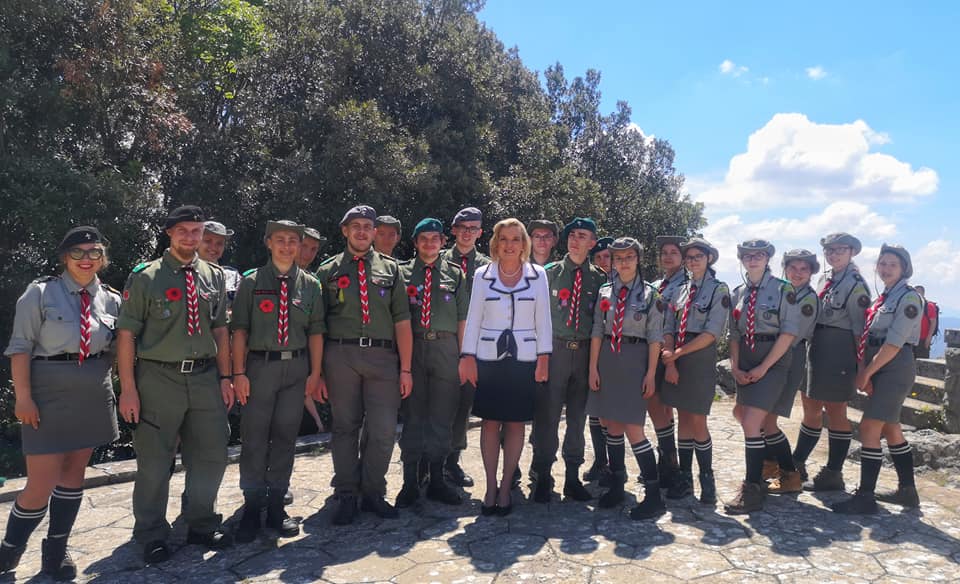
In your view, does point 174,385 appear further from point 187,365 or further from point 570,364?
point 570,364

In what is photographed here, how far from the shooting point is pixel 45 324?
3.87 m

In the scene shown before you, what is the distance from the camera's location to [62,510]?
4031mm

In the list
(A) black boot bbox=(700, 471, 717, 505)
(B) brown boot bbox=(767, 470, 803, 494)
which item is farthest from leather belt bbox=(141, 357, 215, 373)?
(B) brown boot bbox=(767, 470, 803, 494)

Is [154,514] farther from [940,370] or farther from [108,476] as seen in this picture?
[940,370]

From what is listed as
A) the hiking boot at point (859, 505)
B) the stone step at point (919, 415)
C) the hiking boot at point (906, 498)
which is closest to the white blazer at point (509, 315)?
the hiking boot at point (859, 505)

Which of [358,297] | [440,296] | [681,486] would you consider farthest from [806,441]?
[358,297]

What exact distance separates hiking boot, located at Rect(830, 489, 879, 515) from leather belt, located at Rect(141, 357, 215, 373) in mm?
4704

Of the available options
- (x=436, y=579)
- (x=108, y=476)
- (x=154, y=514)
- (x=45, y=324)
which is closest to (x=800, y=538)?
(x=436, y=579)

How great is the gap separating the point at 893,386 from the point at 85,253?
18.7 feet

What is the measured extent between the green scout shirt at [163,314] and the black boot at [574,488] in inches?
113

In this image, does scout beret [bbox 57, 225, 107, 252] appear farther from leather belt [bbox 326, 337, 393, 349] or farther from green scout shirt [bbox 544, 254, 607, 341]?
green scout shirt [bbox 544, 254, 607, 341]

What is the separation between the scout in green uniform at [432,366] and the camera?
5.17 m

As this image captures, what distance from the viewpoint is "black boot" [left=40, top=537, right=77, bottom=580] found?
13.0 feet

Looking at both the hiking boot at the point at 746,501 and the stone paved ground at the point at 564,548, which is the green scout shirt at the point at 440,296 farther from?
the hiking boot at the point at 746,501
